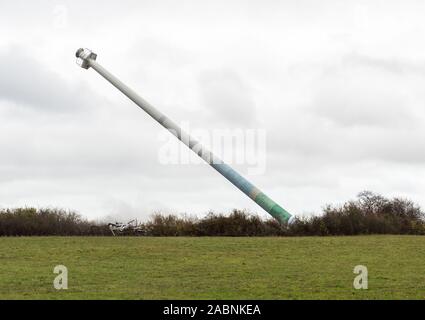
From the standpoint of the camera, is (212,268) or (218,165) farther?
(218,165)

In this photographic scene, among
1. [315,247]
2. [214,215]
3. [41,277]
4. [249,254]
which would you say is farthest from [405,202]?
[41,277]

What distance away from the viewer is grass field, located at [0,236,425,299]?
12293 millimetres

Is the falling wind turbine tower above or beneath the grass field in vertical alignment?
above

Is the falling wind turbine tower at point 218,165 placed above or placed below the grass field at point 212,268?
above

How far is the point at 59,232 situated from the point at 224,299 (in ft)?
57.9

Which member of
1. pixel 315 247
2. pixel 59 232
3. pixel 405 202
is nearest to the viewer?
pixel 315 247

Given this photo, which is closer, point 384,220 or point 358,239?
point 358,239

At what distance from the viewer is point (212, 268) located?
15.8 meters

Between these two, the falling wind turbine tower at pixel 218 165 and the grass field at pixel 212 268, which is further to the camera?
the falling wind turbine tower at pixel 218 165

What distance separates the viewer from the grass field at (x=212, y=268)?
1229 cm
